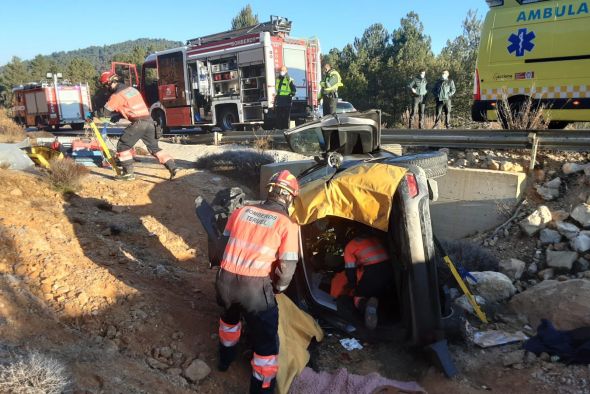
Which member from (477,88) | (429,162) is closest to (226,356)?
(429,162)

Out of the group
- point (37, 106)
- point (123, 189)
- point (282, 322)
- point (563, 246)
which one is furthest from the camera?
point (37, 106)

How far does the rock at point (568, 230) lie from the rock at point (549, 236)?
0.06 meters

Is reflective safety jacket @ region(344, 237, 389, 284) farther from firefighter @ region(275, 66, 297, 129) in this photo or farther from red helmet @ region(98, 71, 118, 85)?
firefighter @ region(275, 66, 297, 129)

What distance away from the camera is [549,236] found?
547 centimetres

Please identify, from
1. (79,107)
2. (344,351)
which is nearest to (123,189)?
(344,351)

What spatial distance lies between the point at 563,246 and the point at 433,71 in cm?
1929

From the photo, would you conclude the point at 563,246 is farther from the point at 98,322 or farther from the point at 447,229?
the point at 98,322

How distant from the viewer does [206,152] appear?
9562 millimetres

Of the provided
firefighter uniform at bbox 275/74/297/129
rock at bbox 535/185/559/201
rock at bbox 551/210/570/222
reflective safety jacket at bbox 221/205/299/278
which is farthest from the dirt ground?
firefighter uniform at bbox 275/74/297/129

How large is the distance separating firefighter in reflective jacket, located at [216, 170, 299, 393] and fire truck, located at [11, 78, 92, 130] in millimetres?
21454

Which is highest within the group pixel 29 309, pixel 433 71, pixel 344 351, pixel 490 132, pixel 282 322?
pixel 433 71

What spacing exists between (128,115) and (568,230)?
574cm

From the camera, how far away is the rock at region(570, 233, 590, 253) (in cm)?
509

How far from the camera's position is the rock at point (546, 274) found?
16.5ft
